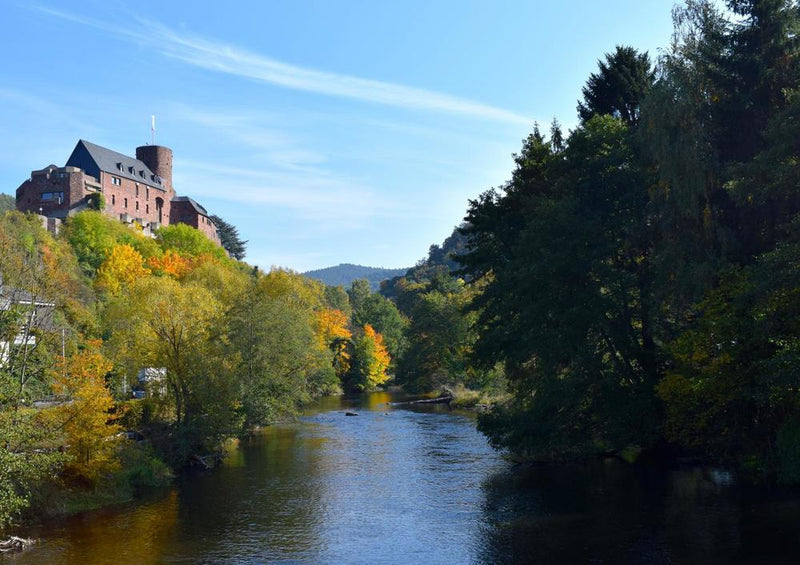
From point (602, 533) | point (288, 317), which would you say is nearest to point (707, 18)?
point (602, 533)

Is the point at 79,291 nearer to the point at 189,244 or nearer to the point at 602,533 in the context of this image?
the point at 189,244

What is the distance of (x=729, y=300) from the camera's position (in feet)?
92.5

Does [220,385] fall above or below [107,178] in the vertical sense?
below

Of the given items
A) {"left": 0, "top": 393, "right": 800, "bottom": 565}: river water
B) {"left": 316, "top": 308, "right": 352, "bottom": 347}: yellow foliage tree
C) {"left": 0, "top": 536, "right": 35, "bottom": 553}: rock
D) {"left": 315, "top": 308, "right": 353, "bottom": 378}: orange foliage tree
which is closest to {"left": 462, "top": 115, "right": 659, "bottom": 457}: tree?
{"left": 0, "top": 393, "right": 800, "bottom": 565}: river water

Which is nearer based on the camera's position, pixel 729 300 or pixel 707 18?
pixel 729 300

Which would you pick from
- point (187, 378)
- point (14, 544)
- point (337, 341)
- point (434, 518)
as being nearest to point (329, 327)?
point (337, 341)

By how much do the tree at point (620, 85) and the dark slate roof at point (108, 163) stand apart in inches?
3241

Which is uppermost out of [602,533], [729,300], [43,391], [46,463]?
[729,300]

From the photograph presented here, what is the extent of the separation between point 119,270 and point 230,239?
80.5 meters

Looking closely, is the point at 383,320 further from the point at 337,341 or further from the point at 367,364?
the point at 337,341

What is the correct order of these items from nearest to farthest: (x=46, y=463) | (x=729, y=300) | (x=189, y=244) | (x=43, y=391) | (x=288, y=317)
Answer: (x=46, y=463), (x=729, y=300), (x=43, y=391), (x=288, y=317), (x=189, y=244)

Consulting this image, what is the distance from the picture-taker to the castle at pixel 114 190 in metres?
98.8

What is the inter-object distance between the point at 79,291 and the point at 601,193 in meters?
48.2

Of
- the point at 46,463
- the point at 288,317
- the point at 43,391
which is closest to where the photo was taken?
the point at 46,463
